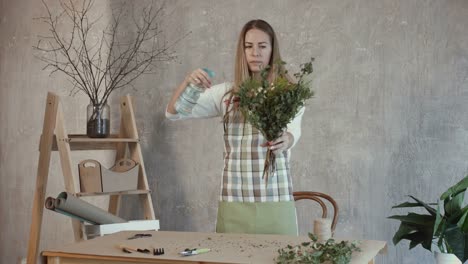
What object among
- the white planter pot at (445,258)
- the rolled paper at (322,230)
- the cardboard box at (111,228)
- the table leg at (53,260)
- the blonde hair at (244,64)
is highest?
the blonde hair at (244,64)

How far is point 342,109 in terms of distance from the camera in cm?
395

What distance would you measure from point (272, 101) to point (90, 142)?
5.89 feet

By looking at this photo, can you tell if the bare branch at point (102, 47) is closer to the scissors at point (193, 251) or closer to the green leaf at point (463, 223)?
the green leaf at point (463, 223)

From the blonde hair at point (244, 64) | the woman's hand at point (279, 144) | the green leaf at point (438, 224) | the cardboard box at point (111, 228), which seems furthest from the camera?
the cardboard box at point (111, 228)

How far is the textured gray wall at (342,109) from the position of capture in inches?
149

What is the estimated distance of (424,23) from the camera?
379 centimetres

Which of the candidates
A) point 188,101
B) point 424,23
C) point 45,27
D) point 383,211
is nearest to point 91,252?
point 188,101

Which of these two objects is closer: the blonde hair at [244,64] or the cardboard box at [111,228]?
the blonde hair at [244,64]

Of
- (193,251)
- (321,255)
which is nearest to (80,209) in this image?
(193,251)

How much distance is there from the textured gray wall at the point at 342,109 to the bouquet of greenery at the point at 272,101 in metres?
1.42

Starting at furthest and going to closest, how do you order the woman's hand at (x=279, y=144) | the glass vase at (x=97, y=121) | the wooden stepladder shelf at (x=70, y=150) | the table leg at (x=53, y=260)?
the glass vase at (x=97, y=121) < the wooden stepladder shelf at (x=70, y=150) < the woman's hand at (x=279, y=144) < the table leg at (x=53, y=260)

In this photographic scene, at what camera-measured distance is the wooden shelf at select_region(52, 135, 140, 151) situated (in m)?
3.82

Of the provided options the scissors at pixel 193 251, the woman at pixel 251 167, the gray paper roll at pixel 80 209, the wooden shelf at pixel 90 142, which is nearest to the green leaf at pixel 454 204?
the woman at pixel 251 167

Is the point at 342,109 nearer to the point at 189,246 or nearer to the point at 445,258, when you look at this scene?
the point at 445,258
